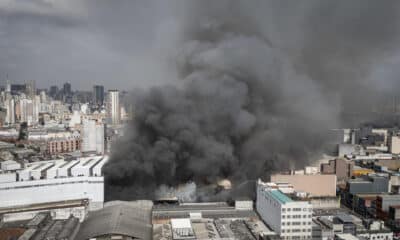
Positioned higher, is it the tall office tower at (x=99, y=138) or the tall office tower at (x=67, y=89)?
the tall office tower at (x=67, y=89)

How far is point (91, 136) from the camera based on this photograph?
29828mm

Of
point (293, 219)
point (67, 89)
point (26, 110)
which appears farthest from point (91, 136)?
point (67, 89)

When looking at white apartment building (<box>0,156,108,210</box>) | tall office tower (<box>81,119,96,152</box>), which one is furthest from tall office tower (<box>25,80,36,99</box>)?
white apartment building (<box>0,156,108,210</box>)

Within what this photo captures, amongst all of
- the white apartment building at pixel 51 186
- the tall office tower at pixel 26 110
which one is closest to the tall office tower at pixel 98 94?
the tall office tower at pixel 26 110

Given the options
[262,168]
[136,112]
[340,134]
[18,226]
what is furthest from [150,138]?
[340,134]

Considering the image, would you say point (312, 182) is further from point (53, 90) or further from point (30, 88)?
point (53, 90)

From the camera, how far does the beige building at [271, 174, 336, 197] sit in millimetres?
17938

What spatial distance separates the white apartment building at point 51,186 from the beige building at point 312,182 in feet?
25.1

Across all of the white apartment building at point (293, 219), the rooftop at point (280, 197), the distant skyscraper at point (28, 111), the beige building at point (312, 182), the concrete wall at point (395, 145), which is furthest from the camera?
the distant skyscraper at point (28, 111)

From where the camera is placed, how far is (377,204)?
53.5 ft

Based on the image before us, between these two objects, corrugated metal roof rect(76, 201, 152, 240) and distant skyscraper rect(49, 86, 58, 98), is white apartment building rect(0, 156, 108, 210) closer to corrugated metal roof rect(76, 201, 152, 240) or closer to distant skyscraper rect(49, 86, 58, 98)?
corrugated metal roof rect(76, 201, 152, 240)

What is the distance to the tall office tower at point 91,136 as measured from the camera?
97.4 ft

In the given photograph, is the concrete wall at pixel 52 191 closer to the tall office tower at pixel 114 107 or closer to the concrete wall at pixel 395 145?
the concrete wall at pixel 395 145

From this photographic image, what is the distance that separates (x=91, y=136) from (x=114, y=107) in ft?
43.1
